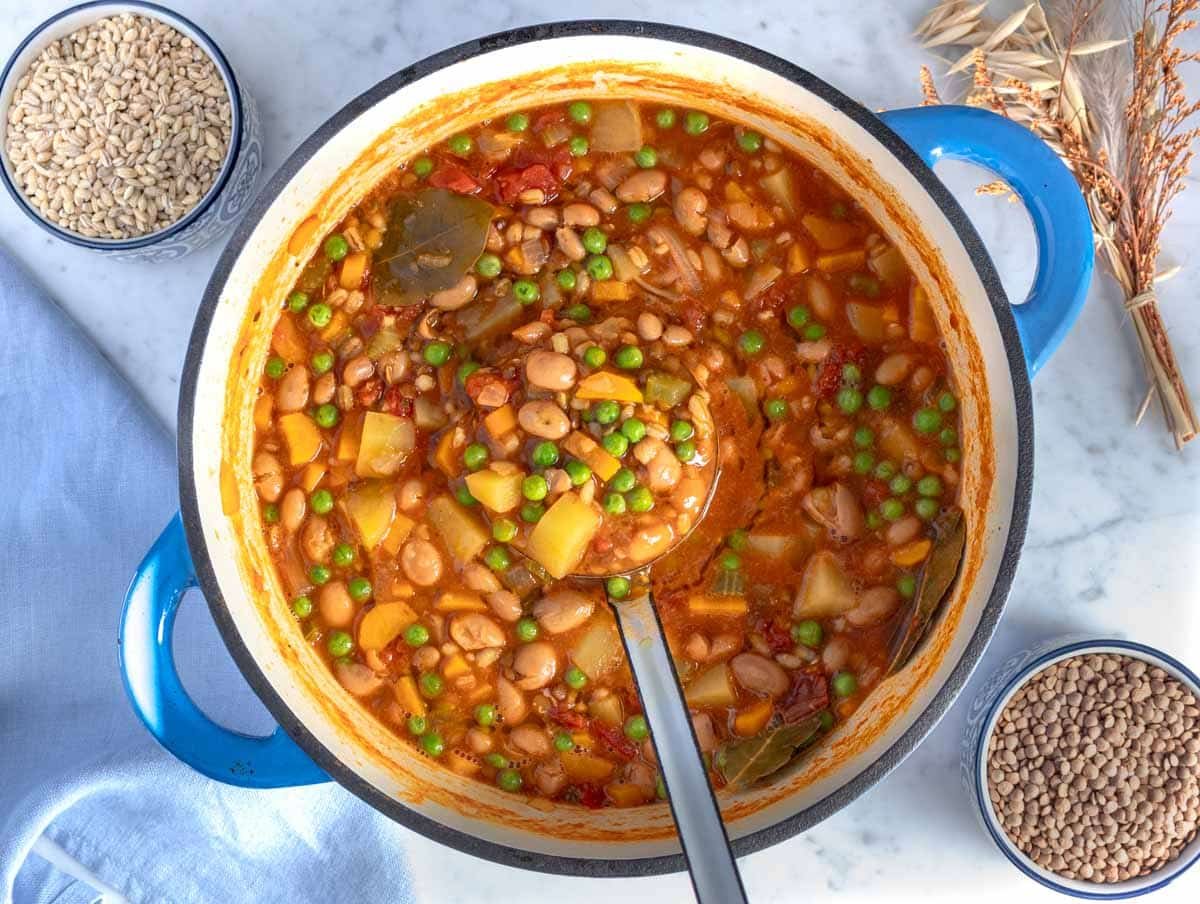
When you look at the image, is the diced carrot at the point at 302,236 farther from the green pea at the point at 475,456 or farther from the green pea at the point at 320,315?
the green pea at the point at 475,456

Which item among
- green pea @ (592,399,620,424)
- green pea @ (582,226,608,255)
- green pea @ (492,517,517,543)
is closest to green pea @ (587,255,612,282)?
green pea @ (582,226,608,255)

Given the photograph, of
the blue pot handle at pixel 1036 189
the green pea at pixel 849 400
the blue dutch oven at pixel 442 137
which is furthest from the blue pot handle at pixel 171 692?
the blue pot handle at pixel 1036 189

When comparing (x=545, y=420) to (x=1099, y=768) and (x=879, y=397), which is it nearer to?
(x=879, y=397)

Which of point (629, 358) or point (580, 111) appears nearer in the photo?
point (629, 358)

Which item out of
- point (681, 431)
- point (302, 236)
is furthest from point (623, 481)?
point (302, 236)

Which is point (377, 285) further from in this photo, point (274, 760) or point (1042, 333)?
point (1042, 333)

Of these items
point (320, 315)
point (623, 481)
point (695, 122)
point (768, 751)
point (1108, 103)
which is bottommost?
point (768, 751)

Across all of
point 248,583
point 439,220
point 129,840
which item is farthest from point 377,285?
point 129,840
